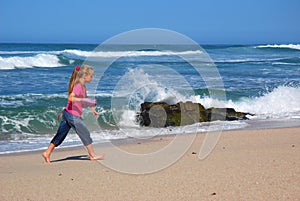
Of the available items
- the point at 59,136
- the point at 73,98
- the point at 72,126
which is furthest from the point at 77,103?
the point at 59,136

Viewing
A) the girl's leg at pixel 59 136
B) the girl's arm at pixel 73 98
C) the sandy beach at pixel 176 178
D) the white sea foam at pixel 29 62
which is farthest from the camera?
the white sea foam at pixel 29 62

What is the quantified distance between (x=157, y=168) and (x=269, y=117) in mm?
8072

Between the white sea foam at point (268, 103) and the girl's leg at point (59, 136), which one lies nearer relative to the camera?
the girl's leg at point (59, 136)

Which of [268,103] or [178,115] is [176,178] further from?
[268,103]

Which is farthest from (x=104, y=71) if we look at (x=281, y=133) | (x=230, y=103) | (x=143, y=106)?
(x=281, y=133)

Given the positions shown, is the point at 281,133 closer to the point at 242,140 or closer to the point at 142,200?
the point at 242,140

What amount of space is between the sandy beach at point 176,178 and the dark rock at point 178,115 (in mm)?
4462

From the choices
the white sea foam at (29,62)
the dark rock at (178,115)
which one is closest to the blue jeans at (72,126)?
the dark rock at (178,115)

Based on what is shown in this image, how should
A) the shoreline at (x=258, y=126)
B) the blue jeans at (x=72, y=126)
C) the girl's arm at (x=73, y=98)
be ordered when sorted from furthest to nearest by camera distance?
the shoreline at (x=258, y=126), the blue jeans at (x=72, y=126), the girl's arm at (x=73, y=98)

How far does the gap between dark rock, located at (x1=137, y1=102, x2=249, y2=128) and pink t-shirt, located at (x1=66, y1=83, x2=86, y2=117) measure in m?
5.26

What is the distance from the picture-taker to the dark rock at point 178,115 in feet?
39.7

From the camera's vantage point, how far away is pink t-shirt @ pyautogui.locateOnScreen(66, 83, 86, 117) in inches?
259

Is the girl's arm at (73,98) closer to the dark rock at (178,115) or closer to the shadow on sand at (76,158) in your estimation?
the shadow on sand at (76,158)

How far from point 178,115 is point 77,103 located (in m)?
5.95
